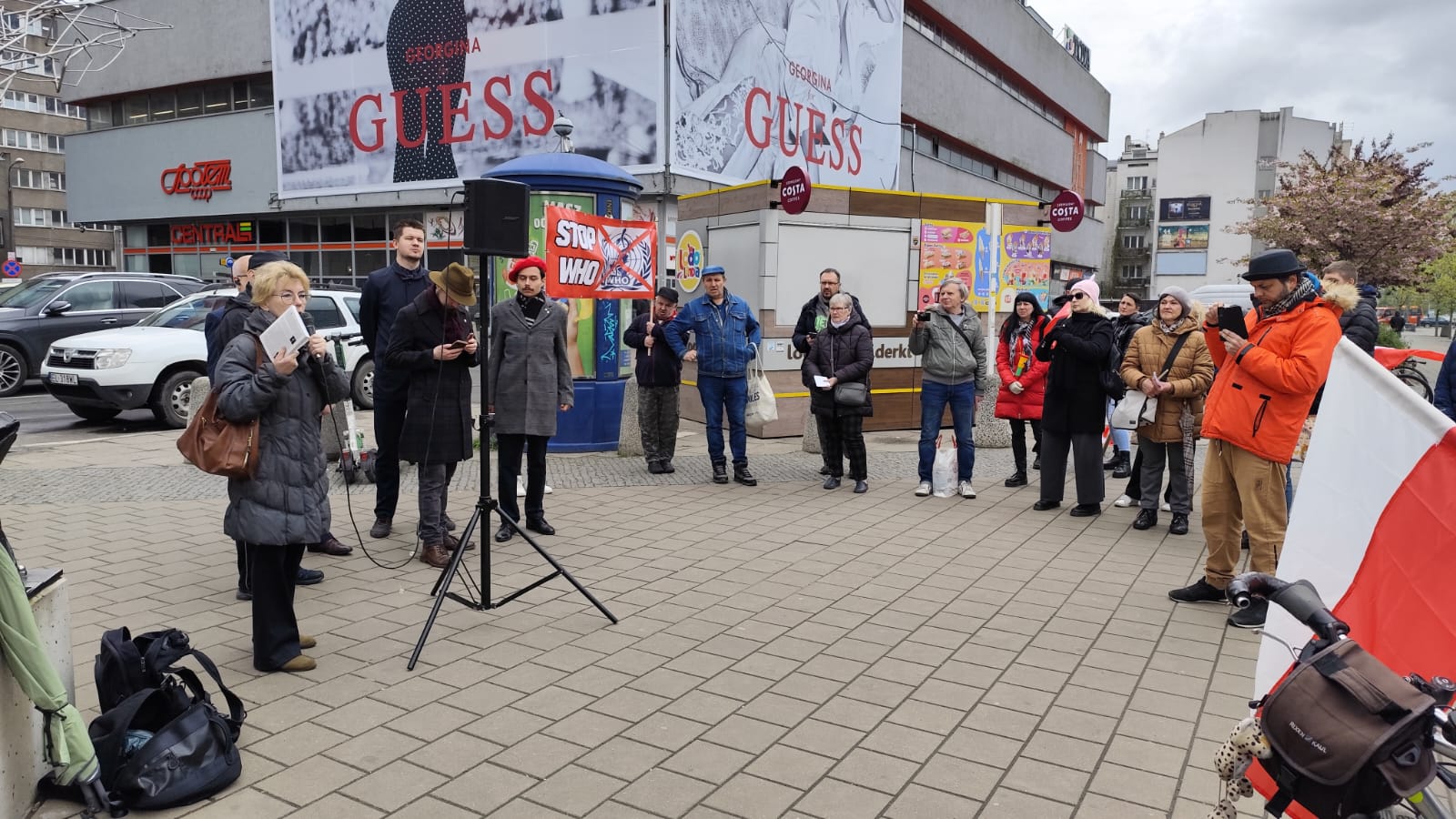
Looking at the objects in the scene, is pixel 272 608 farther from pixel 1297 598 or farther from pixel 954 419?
pixel 954 419

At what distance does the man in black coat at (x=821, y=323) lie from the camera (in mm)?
9156

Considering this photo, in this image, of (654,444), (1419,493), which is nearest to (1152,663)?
(1419,493)

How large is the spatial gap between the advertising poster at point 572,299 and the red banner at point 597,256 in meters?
0.18

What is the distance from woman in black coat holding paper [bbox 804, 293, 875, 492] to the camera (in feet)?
29.1

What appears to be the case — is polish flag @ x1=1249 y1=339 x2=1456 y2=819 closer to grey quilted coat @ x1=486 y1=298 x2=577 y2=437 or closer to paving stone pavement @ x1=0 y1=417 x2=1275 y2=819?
paving stone pavement @ x1=0 y1=417 x2=1275 y2=819

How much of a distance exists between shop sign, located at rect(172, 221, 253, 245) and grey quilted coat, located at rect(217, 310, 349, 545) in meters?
30.1

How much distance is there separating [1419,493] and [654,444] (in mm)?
7770

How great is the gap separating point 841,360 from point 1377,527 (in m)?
6.59

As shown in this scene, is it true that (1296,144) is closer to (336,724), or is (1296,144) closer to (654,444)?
(654,444)

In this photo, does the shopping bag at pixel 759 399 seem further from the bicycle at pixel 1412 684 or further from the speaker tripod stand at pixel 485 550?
the bicycle at pixel 1412 684

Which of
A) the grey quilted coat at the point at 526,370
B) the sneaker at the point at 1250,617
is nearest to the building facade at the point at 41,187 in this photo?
the grey quilted coat at the point at 526,370

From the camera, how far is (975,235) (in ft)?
44.1

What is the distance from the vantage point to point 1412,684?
6.37 feet

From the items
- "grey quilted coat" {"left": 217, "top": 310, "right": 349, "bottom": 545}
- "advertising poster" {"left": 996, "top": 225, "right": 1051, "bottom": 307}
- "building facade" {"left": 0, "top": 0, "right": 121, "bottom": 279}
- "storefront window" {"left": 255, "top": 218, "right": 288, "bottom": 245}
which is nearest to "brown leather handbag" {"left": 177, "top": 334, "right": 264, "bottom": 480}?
"grey quilted coat" {"left": 217, "top": 310, "right": 349, "bottom": 545}
